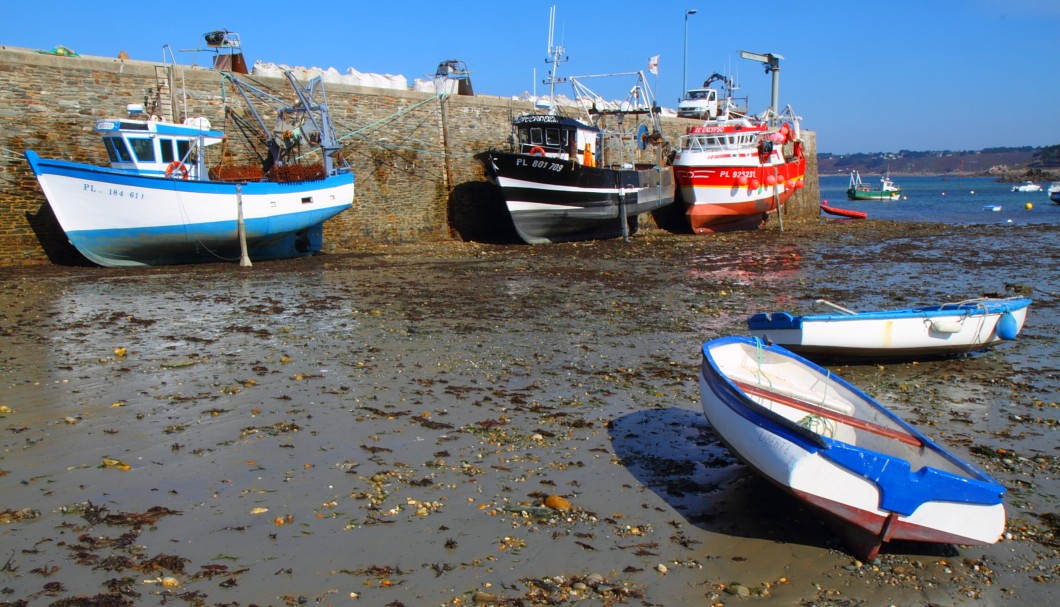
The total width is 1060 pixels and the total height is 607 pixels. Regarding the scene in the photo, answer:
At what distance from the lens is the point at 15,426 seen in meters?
6.73

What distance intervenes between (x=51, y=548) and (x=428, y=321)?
23.3 ft

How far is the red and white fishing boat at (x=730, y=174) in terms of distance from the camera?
92.7 ft

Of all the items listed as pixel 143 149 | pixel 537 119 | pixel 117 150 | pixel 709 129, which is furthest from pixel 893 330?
pixel 709 129

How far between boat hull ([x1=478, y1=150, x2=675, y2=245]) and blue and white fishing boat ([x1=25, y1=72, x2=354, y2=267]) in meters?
4.53

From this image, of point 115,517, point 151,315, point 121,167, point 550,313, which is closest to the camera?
point 115,517

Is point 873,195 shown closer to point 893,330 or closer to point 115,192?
point 893,330

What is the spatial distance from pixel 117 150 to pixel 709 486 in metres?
13.7

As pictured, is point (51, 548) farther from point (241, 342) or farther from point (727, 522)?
point (241, 342)

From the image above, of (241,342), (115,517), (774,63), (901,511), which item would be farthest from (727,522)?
(774,63)

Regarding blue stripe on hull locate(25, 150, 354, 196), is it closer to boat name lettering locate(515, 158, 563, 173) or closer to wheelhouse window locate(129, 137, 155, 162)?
wheelhouse window locate(129, 137, 155, 162)

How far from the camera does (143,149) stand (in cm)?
1550

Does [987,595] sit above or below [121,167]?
below

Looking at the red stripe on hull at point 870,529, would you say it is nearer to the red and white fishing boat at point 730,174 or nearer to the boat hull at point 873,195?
the red and white fishing boat at point 730,174

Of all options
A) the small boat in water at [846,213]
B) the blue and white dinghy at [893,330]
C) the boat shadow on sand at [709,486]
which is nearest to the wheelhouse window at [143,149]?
the blue and white dinghy at [893,330]
